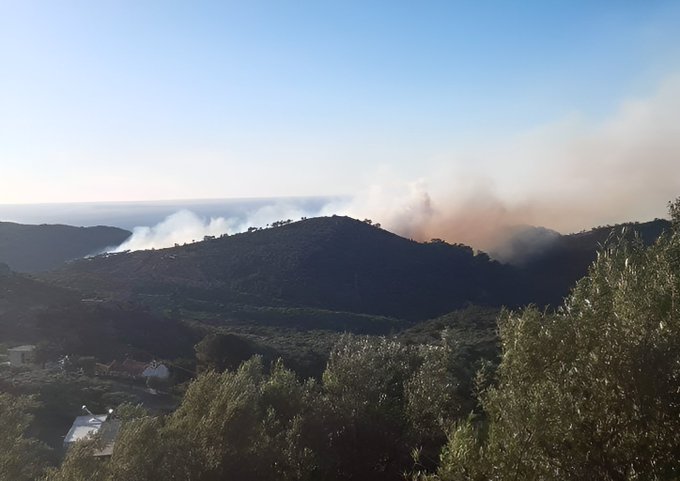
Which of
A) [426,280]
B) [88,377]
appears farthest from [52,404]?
[426,280]

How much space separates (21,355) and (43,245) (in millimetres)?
106464

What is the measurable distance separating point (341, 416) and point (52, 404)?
23.6 m

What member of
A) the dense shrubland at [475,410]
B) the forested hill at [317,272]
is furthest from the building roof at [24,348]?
the forested hill at [317,272]

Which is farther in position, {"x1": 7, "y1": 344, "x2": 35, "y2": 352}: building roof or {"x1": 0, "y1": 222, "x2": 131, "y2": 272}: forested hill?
{"x1": 0, "y1": 222, "x2": 131, "y2": 272}: forested hill

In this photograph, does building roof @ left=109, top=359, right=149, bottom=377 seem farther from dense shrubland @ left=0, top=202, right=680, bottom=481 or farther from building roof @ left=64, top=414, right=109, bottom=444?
dense shrubland @ left=0, top=202, right=680, bottom=481

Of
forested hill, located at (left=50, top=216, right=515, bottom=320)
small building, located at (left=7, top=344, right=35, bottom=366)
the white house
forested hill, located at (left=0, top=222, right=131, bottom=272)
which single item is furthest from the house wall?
forested hill, located at (left=0, top=222, right=131, bottom=272)

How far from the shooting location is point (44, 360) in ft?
142

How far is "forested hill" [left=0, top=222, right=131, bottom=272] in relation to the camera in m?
125

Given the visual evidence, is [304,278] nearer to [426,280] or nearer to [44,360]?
[426,280]

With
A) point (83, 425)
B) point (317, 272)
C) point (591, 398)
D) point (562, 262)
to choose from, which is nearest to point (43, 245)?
point (317, 272)

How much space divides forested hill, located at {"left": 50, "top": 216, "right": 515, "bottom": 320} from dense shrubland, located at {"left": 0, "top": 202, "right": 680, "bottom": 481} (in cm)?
5895

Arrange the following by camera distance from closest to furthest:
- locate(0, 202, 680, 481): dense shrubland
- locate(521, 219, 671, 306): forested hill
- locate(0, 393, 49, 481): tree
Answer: locate(0, 202, 680, 481): dense shrubland
locate(0, 393, 49, 481): tree
locate(521, 219, 671, 306): forested hill

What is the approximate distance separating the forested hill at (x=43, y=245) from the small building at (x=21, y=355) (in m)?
83.4

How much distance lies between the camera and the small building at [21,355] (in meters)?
41.7
